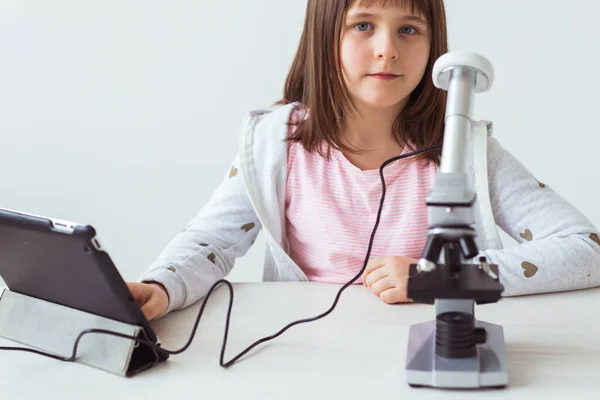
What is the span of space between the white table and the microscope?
0.06ft

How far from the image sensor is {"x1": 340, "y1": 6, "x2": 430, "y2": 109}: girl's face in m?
1.06

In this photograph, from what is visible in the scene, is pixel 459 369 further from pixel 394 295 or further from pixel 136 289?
pixel 136 289

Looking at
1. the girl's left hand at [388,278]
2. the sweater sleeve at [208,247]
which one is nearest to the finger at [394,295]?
the girl's left hand at [388,278]

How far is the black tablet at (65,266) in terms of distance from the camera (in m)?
0.73

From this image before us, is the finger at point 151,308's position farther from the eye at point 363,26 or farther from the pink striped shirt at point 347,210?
the eye at point 363,26

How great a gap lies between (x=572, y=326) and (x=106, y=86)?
1390mm

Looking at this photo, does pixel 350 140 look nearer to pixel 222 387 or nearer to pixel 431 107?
pixel 431 107

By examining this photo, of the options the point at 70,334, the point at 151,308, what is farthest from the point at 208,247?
the point at 70,334

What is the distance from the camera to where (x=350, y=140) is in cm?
121

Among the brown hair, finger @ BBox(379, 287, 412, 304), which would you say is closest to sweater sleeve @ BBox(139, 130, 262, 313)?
the brown hair

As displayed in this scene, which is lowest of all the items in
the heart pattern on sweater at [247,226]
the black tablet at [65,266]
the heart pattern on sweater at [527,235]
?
the heart pattern on sweater at [247,226]

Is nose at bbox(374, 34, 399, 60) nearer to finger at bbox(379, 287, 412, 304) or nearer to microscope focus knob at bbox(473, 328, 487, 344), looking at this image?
finger at bbox(379, 287, 412, 304)

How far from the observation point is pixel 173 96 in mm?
1927

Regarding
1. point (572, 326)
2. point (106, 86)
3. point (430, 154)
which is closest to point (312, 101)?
point (430, 154)
